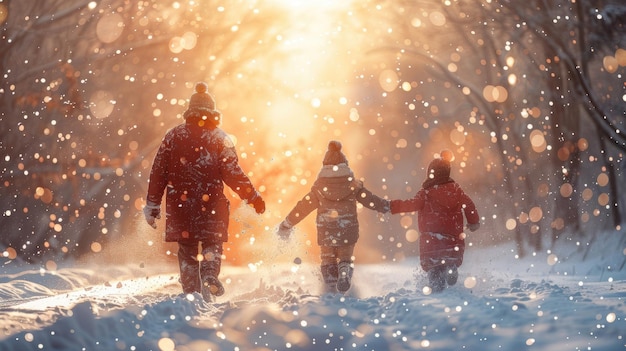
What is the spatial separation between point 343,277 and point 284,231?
4.21 ft

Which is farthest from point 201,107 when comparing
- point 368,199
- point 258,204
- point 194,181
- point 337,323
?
point 337,323

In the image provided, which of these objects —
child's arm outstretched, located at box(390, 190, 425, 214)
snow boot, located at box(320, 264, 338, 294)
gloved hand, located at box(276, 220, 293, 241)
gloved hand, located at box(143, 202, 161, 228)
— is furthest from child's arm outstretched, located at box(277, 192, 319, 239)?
gloved hand, located at box(143, 202, 161, 228)

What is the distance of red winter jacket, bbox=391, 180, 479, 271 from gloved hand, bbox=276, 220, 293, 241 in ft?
5.00

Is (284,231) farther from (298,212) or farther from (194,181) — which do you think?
(194,181)

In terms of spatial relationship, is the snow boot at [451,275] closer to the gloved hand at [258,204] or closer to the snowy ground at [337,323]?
the snowy ground at [337,323]

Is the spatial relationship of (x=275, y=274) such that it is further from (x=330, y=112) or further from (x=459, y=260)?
(x=330, y=112)

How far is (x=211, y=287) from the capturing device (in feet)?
23.0

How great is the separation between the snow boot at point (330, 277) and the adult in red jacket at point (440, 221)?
106 cm

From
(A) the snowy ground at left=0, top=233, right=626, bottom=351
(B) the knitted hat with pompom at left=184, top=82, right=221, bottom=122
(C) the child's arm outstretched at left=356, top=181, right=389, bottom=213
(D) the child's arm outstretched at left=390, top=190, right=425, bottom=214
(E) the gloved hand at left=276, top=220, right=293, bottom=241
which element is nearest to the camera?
(A) the snowy ground at left=0, top=233, right=626, bottom=351

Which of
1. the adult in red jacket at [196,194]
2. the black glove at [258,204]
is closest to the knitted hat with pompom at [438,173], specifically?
the black glove at [258,204]

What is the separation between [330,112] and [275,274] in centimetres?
1005

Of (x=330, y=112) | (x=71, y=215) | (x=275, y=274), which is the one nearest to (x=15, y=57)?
(x=71, y=215)

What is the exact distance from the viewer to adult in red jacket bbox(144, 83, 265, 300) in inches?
281

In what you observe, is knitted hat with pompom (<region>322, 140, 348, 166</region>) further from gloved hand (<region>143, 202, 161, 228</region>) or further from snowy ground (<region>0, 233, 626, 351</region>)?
gloved hand (<region>143, 202, 161, 228</region>)
